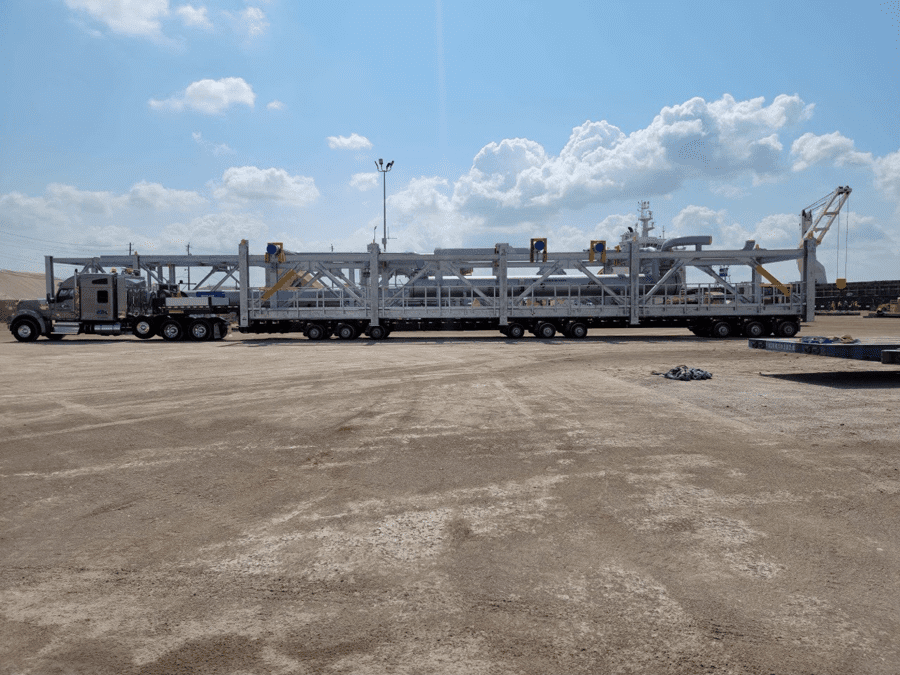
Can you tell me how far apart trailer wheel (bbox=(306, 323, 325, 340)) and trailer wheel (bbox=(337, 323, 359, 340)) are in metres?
0.85

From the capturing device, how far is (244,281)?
27.3 metres

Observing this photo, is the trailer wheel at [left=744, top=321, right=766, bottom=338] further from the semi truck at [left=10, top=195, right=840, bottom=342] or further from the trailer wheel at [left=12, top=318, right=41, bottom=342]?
the trailer wheel at [left=12, top=318, right=41, bottom=342]

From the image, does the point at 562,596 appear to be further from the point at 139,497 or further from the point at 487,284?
the point at 487,284

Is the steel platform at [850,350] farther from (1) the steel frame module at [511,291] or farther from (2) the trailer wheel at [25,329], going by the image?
(2) the trailer wheel at [25,329]

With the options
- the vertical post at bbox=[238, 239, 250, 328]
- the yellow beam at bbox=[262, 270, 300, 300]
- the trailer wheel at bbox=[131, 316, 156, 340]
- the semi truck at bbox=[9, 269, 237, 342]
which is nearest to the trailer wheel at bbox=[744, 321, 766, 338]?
the yellow beam at bbox=[262, 270, 300, 300]

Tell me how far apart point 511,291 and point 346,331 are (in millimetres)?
8291

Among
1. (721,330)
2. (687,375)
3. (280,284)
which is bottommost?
(687,375)

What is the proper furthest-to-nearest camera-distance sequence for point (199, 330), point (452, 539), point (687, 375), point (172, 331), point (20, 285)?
point (20, 285) → point (199, 330) → point (172, 331) → point (687, 375) → point (452, 539)

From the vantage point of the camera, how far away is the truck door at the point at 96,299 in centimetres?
2705

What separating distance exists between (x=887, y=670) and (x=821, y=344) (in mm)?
10462

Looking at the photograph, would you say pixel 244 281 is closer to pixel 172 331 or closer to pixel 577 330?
pixel 172 331

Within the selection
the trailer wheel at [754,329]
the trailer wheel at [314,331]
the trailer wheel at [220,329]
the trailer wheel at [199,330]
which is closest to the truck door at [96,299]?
the trailer wheel at [199,330]

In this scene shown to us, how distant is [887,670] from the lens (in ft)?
8.36

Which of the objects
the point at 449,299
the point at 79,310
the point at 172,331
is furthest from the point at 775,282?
the point at 79,310
